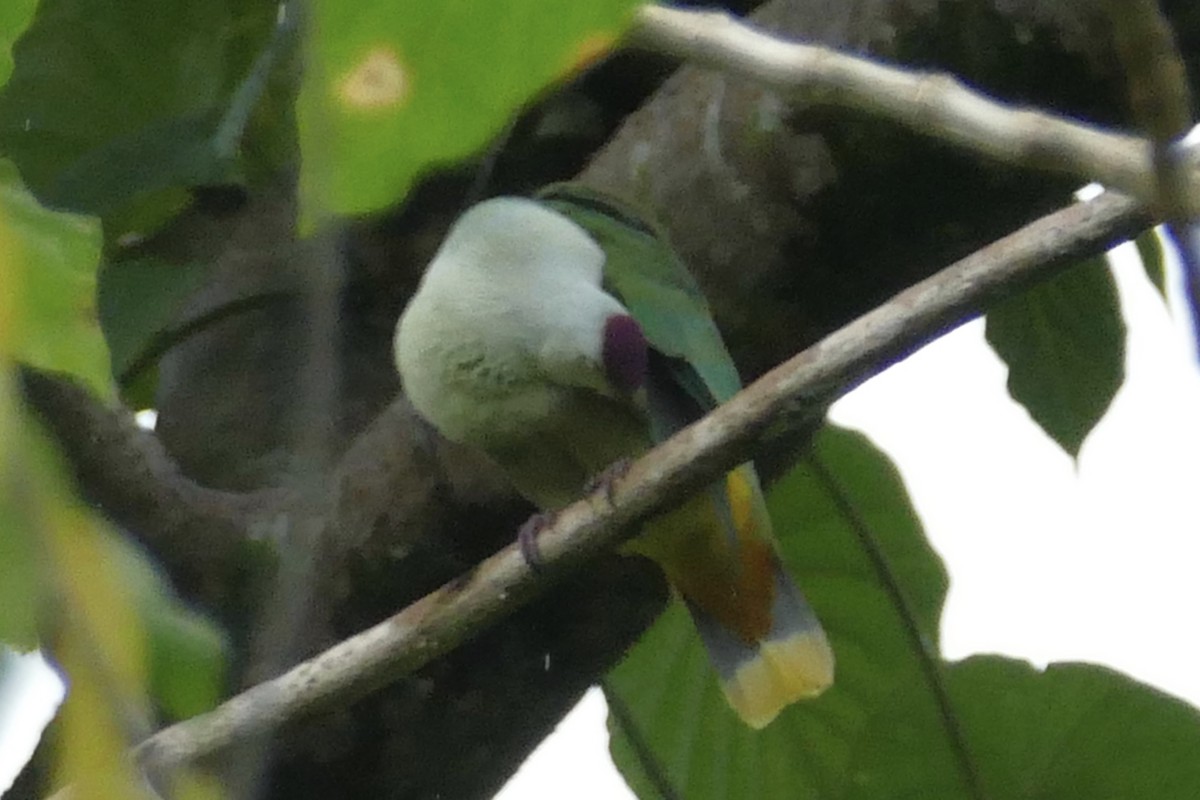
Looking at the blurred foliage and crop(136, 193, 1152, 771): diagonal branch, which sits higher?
crop(136, 193, 1152, 771): diagonal branch

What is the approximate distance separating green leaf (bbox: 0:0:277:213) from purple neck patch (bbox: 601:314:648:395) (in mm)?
361

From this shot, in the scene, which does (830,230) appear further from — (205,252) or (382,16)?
(382,16)

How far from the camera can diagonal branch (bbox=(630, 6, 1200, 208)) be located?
0.35m

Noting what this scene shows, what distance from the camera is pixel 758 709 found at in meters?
1.34

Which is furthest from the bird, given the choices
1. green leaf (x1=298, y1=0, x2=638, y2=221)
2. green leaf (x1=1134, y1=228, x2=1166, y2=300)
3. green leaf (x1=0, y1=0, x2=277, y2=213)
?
green leaf (x1=298, y1=0, x2=638, y2=221)

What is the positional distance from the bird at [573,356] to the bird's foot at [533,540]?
129mm

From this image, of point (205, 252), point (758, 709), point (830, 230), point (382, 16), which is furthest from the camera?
point (205, 252)

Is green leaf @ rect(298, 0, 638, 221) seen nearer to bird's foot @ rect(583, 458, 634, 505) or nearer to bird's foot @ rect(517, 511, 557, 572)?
bird's foot @ rect(517, 511, 557, 572)

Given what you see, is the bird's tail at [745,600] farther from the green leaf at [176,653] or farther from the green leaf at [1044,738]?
the green leaf at [176,653]

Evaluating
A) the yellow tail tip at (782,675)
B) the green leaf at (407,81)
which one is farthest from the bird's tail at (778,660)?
the green leaf at (407,81)

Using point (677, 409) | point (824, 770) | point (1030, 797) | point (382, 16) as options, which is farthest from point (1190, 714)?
Answer: point (382, 16)

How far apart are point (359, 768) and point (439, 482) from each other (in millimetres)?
245

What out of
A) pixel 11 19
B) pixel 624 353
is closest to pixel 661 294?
pixel 624 353

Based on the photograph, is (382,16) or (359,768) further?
(359,768)
